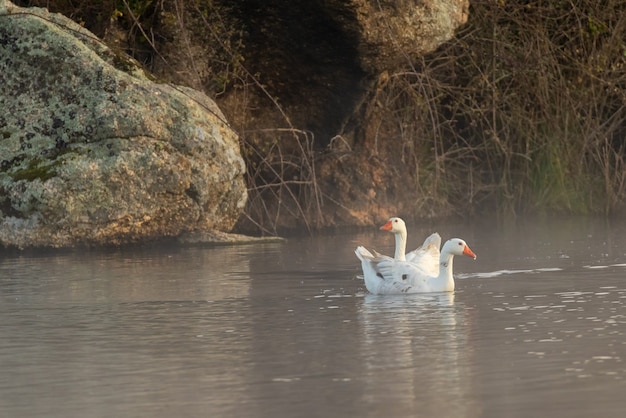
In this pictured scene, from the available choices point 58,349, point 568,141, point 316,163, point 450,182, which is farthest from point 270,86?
point 58,349

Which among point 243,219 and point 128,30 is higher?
point 128,30

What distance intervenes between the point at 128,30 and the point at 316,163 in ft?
8.68

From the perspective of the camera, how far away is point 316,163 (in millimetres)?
16391

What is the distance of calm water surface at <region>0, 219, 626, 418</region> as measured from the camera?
6.05 metres

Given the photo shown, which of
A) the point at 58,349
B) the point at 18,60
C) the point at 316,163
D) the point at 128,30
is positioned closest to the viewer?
the point at 58,349

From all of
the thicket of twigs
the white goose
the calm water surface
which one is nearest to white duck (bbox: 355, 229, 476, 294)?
the white goose

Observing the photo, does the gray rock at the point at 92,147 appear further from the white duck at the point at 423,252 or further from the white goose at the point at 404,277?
the white goose at the point at 404,277

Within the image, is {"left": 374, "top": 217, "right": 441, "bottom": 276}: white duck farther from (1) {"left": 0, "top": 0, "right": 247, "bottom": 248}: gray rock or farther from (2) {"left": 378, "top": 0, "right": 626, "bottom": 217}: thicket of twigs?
(2) {"left": 378, "top": 0, "right": 626, "bottom": 217}: thicket of twigs

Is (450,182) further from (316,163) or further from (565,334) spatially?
(565,334)

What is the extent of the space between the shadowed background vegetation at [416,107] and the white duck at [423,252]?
3403 millimetres

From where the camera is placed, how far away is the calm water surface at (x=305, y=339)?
605 cm

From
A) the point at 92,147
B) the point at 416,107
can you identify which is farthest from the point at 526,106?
the point at 92,147

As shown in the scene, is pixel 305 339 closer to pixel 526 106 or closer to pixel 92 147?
pixel 92 147

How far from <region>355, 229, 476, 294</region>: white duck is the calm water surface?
13cm
